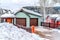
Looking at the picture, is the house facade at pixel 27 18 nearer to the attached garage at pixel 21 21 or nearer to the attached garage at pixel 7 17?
the attached garage at pixel 21 21

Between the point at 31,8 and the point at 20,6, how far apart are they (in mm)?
1888

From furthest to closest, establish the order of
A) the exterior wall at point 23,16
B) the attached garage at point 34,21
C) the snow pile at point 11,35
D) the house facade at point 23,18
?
1. the attached garage at point 34,21
2. the exterior wall at point 23,16
3. the house facade at point 23,18
4. the snow pile at point 11,35

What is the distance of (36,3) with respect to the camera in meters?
26.1

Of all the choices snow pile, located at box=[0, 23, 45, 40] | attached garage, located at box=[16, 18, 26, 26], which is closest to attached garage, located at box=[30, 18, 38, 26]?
attached garage, located at box=[16, 18, 26, 26]

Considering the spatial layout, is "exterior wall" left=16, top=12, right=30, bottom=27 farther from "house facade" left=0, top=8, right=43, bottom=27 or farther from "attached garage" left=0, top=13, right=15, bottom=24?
"attached garage" left=0, top=13, right=15, bottom=24

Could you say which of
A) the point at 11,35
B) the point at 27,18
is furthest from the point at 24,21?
the point at 11,35

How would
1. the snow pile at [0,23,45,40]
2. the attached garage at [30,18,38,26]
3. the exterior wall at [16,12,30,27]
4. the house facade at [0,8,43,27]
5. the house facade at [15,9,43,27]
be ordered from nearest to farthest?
the snow pile at [0,23,45,40]
the house facade at [0,8,43,27]
the exterior wall at [16,12,30,27]
the house facade at [15,9,43,27]
the attached garage at [30,18,38,26]

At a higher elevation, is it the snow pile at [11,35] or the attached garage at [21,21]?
the snow pile at [11,35]

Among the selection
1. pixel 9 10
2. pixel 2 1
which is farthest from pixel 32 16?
pixel 2 1

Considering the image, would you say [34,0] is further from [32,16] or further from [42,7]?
[32,16]

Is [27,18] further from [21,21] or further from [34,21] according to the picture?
[34,21]

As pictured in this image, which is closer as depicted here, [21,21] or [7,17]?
[7,17]

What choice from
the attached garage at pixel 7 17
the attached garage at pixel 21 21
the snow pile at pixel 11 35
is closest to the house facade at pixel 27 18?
the attached garage at pixel 21 21

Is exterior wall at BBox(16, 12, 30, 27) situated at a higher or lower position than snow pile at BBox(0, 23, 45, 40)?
lower
